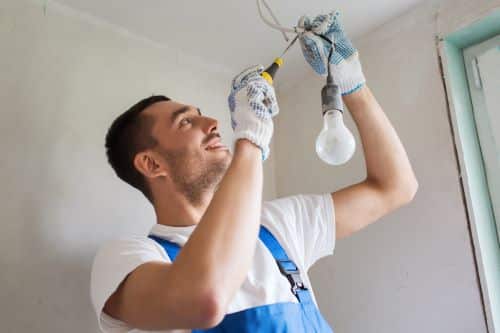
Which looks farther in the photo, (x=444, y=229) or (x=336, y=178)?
(x=336, y=178)

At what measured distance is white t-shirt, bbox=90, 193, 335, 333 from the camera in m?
0.68

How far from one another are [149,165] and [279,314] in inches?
19.2

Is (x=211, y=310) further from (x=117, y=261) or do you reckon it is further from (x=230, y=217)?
(x=117, y=261)

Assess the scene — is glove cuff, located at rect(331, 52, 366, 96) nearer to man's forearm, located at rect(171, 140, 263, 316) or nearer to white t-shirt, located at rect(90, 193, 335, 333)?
white t-shirt, located at rect(90, 193, 335, 333)

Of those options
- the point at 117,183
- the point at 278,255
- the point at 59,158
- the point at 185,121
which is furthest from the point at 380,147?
the point at 59,158

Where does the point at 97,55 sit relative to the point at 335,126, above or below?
above

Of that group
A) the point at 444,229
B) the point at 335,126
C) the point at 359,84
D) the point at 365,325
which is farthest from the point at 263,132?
the point at 365,325

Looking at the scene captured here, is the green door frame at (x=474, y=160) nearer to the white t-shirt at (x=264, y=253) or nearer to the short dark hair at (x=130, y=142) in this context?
the white t-shirt at (x=264, y=253)

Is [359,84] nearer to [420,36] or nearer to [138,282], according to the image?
[420,36]

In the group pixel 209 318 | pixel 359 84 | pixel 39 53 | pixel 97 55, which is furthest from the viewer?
pixel 97 55

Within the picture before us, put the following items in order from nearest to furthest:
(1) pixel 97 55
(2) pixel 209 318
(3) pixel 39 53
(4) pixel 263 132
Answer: (2) pixel 209 318 < (4) pixel 263 132 < (3) pixel 39 53 < (1) pixel 97 55

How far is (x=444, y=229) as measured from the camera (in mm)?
1034

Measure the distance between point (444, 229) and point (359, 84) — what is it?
44 centimetres

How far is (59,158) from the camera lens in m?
1.09
